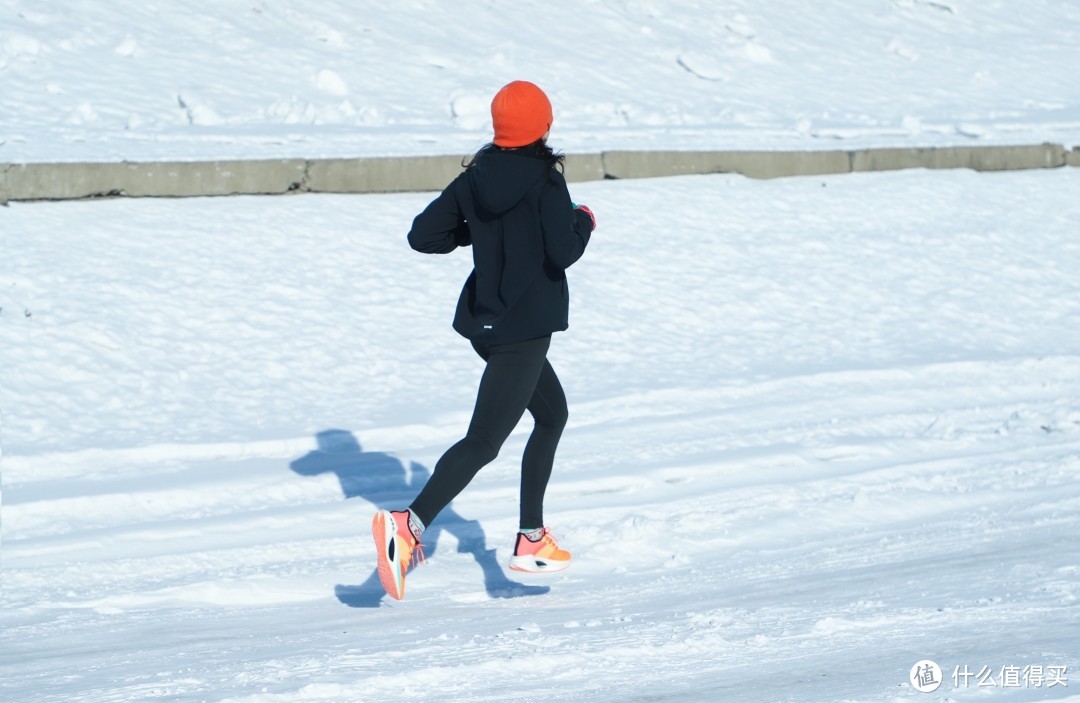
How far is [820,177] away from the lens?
10.1 metres

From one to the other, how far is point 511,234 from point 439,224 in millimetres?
212

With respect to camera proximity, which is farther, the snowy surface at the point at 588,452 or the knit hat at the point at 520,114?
the knit hat at the point at 520,114

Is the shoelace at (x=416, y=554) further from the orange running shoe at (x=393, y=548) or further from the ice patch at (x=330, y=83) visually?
the ice patch at (x=330, y=83)

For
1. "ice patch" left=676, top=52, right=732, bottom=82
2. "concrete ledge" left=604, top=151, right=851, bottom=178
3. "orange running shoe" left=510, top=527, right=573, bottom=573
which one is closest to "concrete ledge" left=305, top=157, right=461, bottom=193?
"concrete ledge" left=604, top=151, right=851, bottom=178

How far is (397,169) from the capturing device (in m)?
8.78

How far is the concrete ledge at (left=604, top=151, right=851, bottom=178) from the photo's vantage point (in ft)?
31.1

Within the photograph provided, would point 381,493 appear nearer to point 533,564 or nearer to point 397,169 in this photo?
point 533,564

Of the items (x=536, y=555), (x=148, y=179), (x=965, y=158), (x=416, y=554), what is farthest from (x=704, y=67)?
(x=416, y=554)

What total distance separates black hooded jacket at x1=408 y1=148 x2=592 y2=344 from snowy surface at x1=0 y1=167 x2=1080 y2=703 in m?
0.85

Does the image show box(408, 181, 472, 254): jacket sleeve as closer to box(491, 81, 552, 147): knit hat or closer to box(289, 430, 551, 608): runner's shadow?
box(491, 81, 552, 147): knit hat

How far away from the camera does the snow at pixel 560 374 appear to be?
12.2 ft

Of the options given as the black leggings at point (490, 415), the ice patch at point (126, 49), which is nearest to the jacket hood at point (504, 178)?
the black leggings at point (490, 415)

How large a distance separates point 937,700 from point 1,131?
7.24 meters

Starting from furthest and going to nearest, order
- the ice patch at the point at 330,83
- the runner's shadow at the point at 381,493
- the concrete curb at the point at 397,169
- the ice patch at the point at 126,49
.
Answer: the ice patch at the point at 330,83, the ice patch at the point at 126,49, the concrete curb at the point at 397,169, the runner's shadow at the point at 381,493
